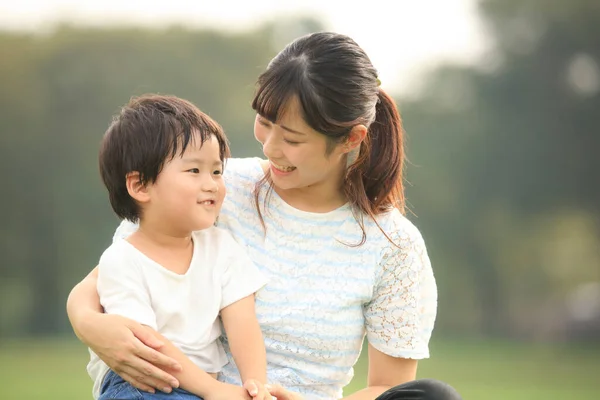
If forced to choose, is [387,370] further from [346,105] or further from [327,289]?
[346,105]

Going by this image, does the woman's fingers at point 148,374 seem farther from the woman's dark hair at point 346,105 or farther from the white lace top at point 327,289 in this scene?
the woman's dark hair at point 346,105

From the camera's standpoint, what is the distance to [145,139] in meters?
2.18

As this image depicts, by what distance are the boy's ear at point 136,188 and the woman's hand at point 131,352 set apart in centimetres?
29

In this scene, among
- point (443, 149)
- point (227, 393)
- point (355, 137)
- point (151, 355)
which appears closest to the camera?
point (151, 355)

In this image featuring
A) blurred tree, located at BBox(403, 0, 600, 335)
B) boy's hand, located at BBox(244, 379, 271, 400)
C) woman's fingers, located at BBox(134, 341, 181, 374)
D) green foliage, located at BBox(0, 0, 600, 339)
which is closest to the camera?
woman's fingers, located at BBox(134, 341, 181, 374)

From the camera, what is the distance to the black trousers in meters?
2.07

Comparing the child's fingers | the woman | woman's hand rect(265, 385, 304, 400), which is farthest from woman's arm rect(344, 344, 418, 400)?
the child's fingers

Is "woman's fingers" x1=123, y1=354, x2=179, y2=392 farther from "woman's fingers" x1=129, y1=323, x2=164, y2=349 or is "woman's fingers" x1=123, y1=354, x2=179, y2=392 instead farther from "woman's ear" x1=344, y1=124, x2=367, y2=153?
"woman's ear" x1=344, y1=124, x2=367, y2=153

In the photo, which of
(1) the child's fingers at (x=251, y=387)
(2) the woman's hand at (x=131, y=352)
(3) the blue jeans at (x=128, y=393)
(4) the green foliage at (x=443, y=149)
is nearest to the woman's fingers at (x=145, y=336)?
(2) the woman's hand at (x=131, y=352)

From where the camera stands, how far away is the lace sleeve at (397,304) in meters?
2.43

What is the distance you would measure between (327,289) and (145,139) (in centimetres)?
62

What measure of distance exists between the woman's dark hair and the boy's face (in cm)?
24

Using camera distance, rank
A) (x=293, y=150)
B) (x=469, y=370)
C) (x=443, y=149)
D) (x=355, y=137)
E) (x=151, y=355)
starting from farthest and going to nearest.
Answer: (x=443, y=149), (x=469, y=370), (x=355, y=137), (x=293, y=150), (x=151, y=355)

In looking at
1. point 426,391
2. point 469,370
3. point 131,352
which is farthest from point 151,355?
point 469,370
